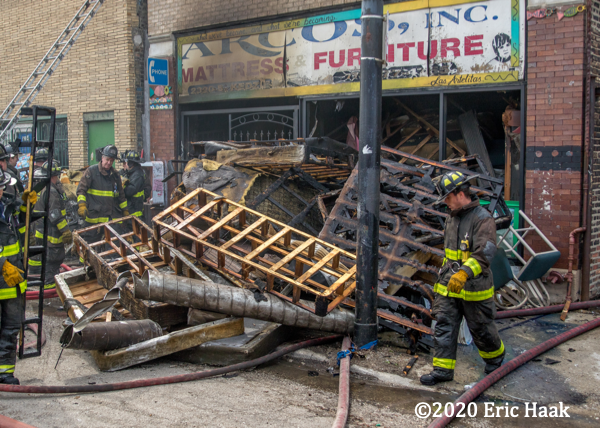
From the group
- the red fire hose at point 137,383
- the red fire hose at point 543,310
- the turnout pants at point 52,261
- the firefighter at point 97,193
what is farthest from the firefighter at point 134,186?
the red fire hose at point 543,310

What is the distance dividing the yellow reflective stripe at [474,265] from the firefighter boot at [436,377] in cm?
88

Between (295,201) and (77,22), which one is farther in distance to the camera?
(77,22)

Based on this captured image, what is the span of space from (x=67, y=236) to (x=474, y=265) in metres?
6.59

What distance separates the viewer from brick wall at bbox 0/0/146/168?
12.6 metres

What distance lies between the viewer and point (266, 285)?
4840 millimetres

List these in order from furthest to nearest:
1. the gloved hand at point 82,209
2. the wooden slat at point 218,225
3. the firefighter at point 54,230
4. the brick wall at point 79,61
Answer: the brick wall at point 79,61, the gloved hand at point 82,209, the firefighter at point 54,230, the wooden slat at point 218,225

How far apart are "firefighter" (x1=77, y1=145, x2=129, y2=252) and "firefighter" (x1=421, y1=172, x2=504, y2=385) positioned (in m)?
5.69

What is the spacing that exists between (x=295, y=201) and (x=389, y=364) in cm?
346

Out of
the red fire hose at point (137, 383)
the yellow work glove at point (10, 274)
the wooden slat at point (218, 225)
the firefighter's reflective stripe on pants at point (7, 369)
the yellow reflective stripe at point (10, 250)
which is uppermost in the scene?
the wooden slat at point (218, 225)

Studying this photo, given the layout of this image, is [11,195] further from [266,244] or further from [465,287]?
[465,287]

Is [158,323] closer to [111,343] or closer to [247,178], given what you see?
[111,343]

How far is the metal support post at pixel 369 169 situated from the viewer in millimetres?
4605

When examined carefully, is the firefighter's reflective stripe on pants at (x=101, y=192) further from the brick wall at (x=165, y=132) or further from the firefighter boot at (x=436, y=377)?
the firefighter boot at (x=436, y=377)

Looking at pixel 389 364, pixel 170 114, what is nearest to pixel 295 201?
pixel 389 364
